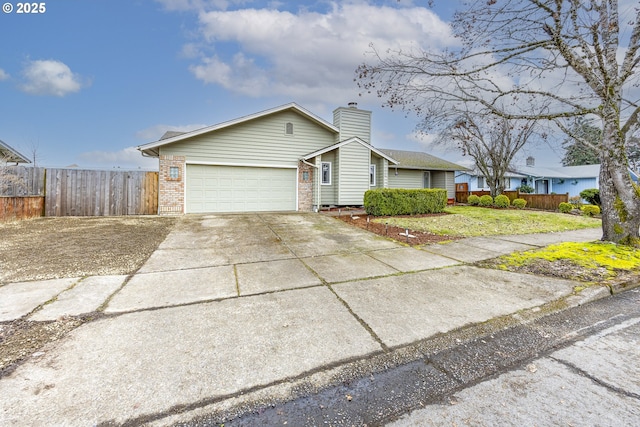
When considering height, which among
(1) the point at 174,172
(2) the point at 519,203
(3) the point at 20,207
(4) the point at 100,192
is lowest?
(3) the point at 20,207

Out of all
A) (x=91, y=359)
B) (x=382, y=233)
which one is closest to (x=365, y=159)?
(x=382, y=233)

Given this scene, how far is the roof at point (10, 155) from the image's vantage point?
42.3ft

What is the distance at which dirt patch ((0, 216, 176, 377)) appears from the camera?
101 inches

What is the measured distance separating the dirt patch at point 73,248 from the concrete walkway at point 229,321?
496 millimetres

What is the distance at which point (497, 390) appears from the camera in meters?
2.00

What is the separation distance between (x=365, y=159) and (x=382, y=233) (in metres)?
6.71

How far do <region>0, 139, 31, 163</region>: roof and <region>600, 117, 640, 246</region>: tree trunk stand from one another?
21.2 metres

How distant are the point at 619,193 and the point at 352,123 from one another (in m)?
11.0

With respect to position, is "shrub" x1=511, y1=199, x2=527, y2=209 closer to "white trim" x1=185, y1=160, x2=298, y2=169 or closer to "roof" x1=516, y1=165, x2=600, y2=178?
"roof" x1=516, y1=165, x2=600, y2=178

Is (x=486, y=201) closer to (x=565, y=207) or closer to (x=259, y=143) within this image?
(x=565, y=207)

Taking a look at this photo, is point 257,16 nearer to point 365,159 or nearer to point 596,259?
point 365,159

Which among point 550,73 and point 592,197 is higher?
point 550,73

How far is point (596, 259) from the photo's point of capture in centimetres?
504

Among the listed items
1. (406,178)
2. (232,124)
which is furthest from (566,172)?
(232,124)
